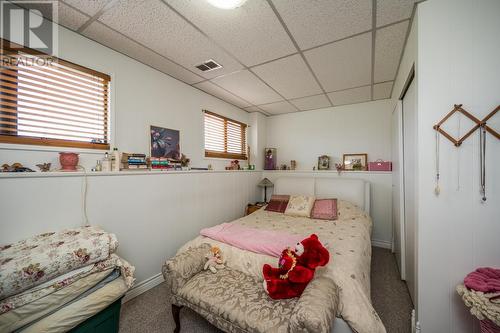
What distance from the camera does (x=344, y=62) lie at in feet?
7.04

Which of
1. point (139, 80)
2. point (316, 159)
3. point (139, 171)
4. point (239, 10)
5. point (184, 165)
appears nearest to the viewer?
point (239, 10)

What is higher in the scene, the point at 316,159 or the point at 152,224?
the point at 316,159

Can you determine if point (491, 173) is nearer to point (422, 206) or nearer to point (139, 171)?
point (422, 206)

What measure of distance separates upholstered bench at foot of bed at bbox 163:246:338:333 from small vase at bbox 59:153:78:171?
1152 millimetres

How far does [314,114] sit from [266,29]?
245 centimetres

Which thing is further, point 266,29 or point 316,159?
point 316,159

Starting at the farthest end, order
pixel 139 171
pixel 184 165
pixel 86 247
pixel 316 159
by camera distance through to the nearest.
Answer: pixel 316 159 → pixel 184 165 → pixel 139 171 → pixel 86 247

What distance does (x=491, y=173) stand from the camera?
1.23 m

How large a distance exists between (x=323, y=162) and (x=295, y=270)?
267 cm

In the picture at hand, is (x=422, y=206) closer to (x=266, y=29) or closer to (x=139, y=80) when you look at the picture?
(x=266, y=29)

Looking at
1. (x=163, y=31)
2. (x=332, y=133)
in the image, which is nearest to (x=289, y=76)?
(x=163, y=31)

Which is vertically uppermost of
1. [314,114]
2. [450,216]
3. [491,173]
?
[314,114]

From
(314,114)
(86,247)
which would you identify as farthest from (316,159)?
(86,247)

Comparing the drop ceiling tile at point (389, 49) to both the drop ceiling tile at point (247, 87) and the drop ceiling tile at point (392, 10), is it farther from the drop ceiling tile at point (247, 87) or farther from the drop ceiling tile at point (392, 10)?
the drop ceiling tile at point (247, 87)
